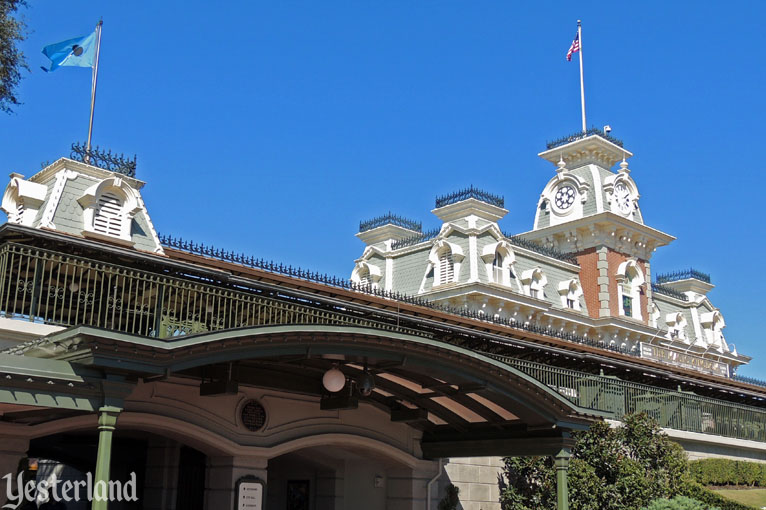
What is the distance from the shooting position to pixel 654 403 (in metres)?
22.0

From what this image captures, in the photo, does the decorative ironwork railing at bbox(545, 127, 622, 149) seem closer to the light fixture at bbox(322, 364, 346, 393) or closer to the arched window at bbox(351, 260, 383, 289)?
the arched window at bbox(351, 260, 383, 289)

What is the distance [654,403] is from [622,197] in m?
28.0

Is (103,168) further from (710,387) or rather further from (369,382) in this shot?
(710,387)

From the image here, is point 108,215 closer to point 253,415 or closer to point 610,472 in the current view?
point 253,415

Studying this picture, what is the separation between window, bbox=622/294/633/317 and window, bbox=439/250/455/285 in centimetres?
1139

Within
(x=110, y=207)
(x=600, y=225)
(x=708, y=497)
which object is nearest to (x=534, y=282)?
(x=600, y=225)

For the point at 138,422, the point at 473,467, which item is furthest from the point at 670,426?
the point at 138,422

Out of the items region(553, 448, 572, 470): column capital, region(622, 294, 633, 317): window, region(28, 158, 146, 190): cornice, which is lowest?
region(553, 448, 572, 470): column capital

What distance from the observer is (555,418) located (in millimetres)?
14898

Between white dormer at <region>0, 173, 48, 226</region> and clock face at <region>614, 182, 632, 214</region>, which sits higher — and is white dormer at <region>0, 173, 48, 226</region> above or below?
below

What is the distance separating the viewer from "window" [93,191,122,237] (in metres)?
24.7

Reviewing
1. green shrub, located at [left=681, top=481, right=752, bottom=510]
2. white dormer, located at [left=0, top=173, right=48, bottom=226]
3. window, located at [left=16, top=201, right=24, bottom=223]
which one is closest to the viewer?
green shrub, located at [left=681, top=481, right=752, bottom=510]

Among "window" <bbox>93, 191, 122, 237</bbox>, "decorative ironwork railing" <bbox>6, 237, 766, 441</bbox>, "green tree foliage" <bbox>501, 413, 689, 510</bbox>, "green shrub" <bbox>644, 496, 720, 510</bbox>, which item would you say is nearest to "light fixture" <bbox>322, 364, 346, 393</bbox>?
"decorative ironwork railing" <bbox>6, 237, 766, 441</bbox>

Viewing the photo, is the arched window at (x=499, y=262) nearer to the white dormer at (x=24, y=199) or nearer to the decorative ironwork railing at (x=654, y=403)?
the decorative ironwork railing at (x=654, y=403)
